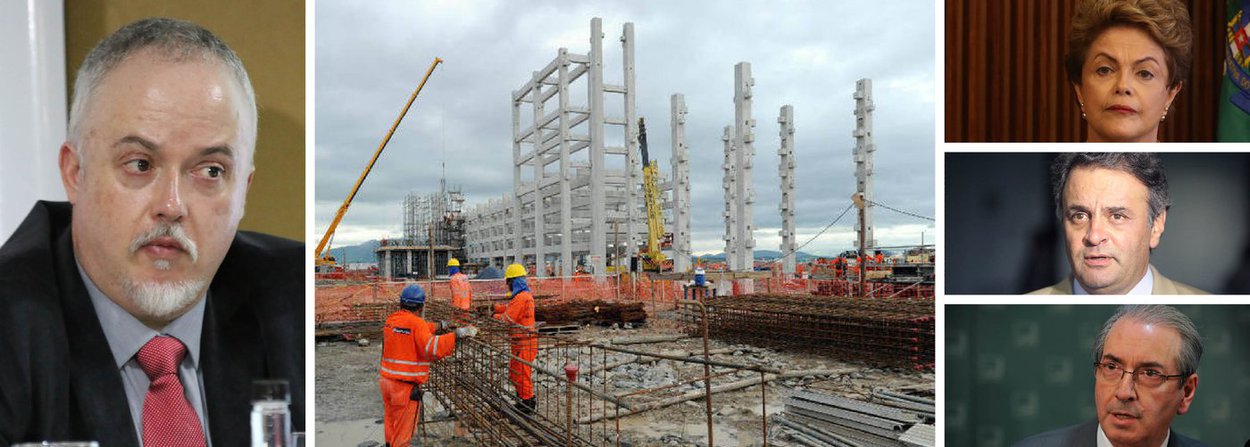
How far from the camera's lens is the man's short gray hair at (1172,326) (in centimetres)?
182

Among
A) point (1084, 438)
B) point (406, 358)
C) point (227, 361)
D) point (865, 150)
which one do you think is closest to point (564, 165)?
point (406, 358)

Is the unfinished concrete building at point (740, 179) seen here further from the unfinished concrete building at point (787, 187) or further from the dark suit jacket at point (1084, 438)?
the dark suit jacket at point (1084, 438)

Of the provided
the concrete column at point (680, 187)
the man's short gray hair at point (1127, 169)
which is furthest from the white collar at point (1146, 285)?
the concrete column at point (680, 187)

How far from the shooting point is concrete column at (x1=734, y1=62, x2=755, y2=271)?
11.4 feet

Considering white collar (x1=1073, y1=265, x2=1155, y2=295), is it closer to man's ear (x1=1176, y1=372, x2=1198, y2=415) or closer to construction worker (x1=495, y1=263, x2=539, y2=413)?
man's ear (x1=1176, y1=372, x2=1198, y2=415)

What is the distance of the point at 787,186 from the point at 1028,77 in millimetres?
1759

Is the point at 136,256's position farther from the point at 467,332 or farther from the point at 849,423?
the point at 849,423

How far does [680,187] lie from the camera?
3.48m

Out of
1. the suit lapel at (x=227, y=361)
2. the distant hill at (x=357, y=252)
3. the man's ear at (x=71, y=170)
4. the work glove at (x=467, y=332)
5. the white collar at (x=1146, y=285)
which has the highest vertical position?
the man's ear at (x=71, y=170)

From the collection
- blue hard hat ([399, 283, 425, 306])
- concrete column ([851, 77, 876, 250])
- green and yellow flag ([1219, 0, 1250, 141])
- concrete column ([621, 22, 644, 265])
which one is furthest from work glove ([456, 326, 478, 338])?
green and yellow flag ([1219, 0, 1250, 141])

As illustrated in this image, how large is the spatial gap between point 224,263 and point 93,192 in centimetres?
31

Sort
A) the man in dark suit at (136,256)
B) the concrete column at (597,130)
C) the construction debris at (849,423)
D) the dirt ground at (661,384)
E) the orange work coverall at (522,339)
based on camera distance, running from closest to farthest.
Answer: the man in dark suit at (136,256)
the dirt ground at (661,384)
the concrete column at (597,130)
the orange work coverall at (522,339)
the construction debris at (849,423)

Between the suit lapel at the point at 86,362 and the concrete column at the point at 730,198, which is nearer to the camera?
the suit lapel at the point at 86,362

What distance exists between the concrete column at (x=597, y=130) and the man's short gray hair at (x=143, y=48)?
179cm
